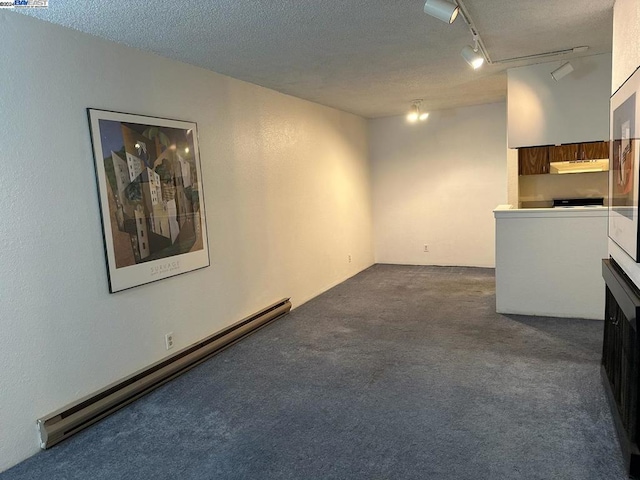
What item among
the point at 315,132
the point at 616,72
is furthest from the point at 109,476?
the point at 315,132

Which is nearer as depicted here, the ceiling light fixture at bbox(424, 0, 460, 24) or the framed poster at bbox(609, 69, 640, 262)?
the framed poster at bbox(609, 69, 640, 262)

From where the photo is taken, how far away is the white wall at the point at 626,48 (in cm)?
222

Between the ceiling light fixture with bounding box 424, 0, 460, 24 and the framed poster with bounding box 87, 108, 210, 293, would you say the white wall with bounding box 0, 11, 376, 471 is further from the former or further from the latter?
the ceiling light fixture with bounding box 424, 0, 460, 24

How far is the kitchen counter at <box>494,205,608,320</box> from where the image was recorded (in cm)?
400

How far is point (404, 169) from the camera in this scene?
7.05 metres

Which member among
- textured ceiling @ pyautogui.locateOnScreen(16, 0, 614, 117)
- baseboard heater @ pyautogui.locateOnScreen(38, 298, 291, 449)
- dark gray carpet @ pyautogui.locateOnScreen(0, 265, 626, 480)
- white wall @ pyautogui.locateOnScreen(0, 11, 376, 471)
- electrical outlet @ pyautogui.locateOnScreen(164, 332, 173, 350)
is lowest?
dark gray carpet @ pyautogui.locateOnScreen(0, 265, 626, 480)

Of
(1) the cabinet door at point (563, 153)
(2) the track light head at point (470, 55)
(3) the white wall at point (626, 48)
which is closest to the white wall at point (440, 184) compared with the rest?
(1) the cabinet door at point (563, 153)

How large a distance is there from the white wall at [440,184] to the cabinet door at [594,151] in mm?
1261

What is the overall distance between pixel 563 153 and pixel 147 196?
15.8 feet

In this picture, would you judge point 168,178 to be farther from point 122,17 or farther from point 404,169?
point 404,169

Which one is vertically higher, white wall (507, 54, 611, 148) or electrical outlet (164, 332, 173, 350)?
white wall (507, 54, 611, 148)

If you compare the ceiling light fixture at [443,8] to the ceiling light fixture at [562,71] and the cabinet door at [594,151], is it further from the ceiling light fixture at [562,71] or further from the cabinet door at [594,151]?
the cabinet door at [594,151]

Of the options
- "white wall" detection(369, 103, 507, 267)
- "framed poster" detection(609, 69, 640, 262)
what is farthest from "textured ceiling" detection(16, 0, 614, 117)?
"white wall" detection(369, 103, 507, 267)

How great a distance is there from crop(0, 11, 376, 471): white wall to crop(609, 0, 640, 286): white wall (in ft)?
9.75
